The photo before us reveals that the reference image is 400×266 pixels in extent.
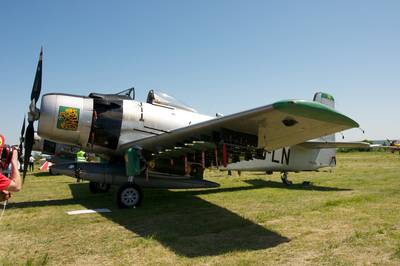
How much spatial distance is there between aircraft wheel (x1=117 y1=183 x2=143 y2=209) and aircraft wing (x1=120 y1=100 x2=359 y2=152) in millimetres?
998

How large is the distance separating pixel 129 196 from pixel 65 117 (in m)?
2.31

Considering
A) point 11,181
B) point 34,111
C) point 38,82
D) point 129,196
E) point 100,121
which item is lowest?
point 129,196

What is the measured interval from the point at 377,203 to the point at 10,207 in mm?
8392

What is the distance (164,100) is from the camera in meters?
9.59

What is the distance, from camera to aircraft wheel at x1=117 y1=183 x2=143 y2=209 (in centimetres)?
782

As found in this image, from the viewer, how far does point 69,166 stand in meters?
8.75

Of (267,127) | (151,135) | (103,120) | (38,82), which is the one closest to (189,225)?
(267,127)

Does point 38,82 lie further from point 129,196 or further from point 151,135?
point 129,196

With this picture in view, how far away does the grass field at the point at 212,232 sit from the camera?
13.9 ft

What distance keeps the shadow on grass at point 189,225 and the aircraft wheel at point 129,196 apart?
239mm

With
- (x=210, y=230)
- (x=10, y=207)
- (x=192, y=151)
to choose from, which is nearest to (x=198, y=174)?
(x=192, y=151)

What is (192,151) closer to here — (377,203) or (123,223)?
(123,223)

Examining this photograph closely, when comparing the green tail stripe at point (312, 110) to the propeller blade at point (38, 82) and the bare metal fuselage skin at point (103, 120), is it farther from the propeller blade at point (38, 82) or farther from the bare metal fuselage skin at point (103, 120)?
the propeller blade at point (38, 82)

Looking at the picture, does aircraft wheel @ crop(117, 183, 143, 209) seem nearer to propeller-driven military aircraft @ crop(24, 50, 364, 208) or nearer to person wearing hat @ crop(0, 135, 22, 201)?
propeller-driven military aircraft @ crop(24, 50, 364, 208)
